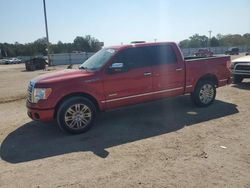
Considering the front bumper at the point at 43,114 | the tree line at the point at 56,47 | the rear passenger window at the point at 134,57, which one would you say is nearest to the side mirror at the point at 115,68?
the rear passenger window at the point at 134,57

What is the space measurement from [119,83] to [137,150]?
2076 millimetres

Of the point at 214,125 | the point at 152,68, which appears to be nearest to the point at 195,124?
the point at 214,125

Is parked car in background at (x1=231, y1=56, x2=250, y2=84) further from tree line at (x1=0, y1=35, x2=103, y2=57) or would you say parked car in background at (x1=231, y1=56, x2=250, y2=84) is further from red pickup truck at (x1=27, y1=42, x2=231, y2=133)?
tree line at (x1=0, y1=35, x2=103, y2=57)

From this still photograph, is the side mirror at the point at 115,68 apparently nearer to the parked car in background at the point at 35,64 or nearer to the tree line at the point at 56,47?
the parked car in background at the point at 35,64

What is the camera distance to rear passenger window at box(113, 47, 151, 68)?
6.97 metres

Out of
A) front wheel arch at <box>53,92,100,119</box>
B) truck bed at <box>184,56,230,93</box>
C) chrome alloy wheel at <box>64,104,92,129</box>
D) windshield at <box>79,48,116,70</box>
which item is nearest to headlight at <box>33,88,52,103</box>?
front wheel arch at <box>53,92,100,119</box>

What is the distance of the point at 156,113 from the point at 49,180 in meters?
4.13

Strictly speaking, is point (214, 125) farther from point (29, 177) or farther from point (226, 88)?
→ point (226, 88)

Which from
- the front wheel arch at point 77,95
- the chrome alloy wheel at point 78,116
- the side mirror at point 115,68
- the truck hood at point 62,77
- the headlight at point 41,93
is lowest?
the chrome alloy wheel at point 78,116

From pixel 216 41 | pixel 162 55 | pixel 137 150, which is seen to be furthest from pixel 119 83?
pixel 216 41

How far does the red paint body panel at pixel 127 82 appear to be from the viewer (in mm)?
6234

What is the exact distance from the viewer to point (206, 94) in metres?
8.34

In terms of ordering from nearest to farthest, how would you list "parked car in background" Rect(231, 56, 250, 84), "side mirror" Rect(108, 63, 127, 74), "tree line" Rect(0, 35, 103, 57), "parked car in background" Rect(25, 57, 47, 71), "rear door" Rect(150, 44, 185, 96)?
"side mirror" Rect(108, 63, 127, 74)
"rear door" Rect(150, 44, 185, 96)
"parked car in background" Rect(231, 56, 250, 84)
"parked car in background" Rect(25, 57, 47, 71)
"tree line" Rect(0, 35, 103, 57)

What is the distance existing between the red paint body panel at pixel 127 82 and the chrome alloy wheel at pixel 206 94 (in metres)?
0.34
